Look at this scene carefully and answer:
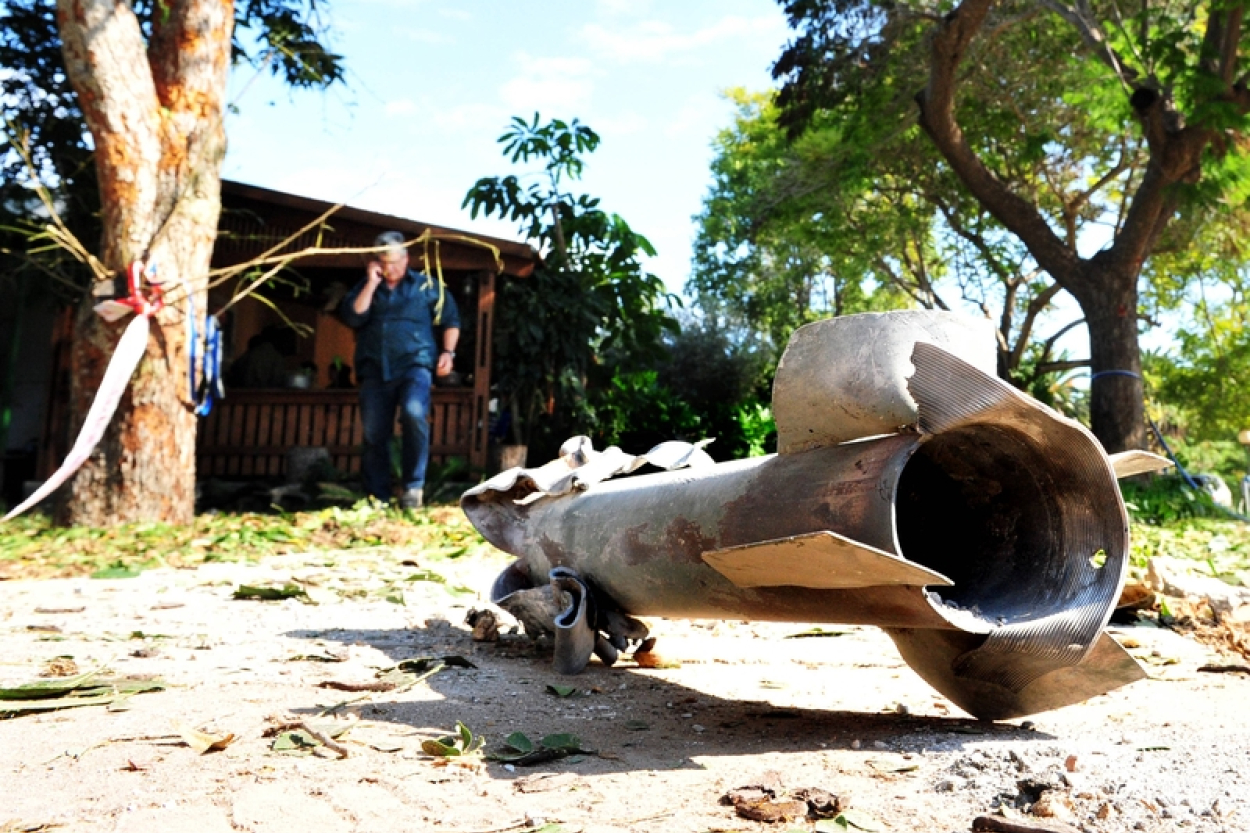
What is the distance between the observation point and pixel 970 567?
2.89 m

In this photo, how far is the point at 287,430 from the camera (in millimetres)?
13023

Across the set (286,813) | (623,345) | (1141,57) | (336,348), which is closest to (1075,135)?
(1141,57)

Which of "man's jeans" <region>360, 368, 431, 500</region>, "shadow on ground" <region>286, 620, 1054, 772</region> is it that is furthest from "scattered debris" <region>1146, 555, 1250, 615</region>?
"man's jeans" <region>360, 368, 431, 500</region>

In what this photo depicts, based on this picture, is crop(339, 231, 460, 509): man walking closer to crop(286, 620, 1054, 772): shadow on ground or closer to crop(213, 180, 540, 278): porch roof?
crop(213, 180, 540, 278): porch roof

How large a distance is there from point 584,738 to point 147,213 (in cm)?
675

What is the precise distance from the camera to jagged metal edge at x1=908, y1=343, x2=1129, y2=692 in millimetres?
2463

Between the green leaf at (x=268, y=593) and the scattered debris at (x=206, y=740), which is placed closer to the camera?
the scattered debris at (x=206, y=740)

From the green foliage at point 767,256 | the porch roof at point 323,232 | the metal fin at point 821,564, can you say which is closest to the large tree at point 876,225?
the green foliage at point 767,256

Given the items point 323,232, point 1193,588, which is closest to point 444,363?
point 323,232

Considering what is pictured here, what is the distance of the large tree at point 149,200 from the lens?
7805mm

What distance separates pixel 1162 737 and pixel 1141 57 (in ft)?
34.9

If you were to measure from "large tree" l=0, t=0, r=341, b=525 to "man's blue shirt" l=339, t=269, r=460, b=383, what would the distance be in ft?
4.60

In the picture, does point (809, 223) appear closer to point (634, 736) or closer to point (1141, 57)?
point (1141, 57)

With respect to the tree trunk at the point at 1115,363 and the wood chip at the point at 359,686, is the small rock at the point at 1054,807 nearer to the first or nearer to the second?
the wood chip at the point at 359,686
